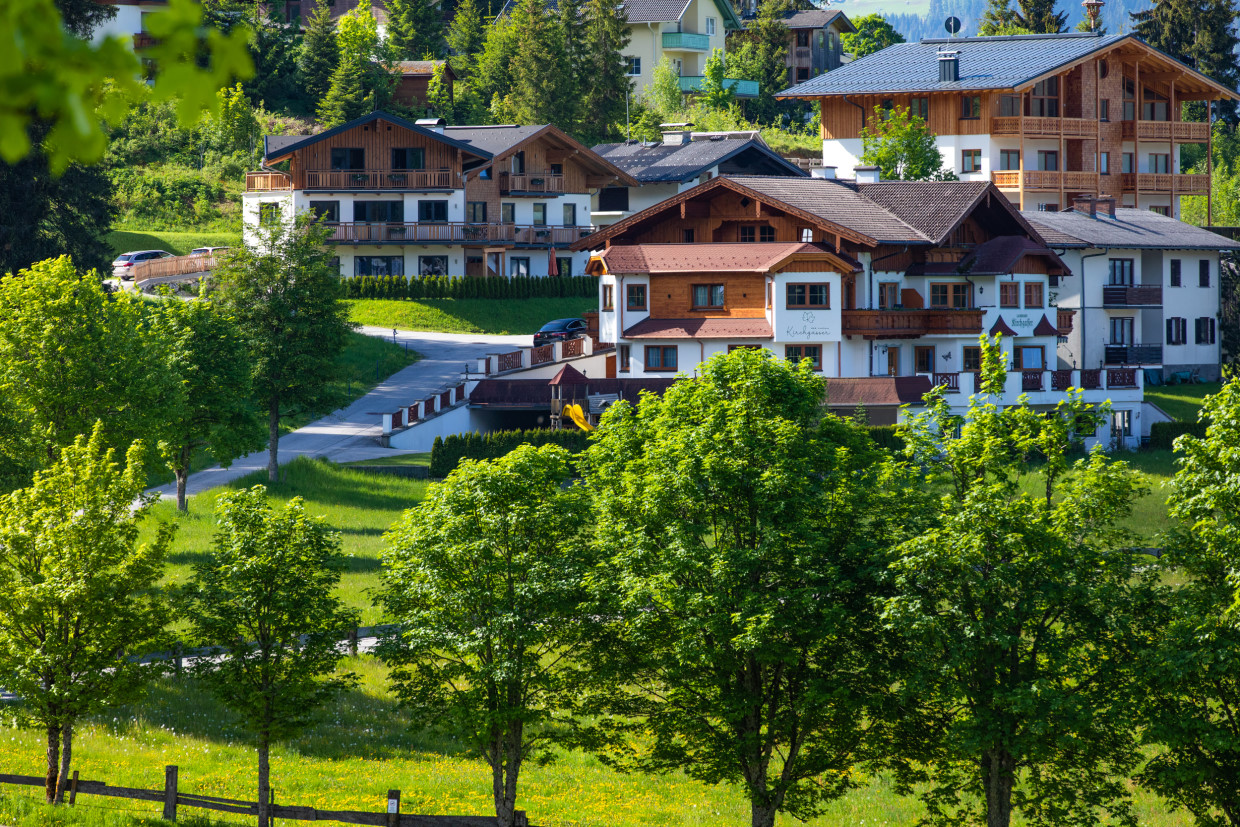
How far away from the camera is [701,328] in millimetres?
61344

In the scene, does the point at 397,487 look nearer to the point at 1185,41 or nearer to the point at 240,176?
the point at 240,176

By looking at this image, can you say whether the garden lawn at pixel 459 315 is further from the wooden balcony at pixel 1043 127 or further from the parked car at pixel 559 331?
the wooden balcony at pixel 1043 127

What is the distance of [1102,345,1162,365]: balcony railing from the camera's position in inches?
2869

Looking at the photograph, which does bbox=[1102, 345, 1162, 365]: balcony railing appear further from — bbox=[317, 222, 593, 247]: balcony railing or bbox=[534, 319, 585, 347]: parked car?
bbox=[317, 222, 593, 247]: balcony railing

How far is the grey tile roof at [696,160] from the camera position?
8488 cm

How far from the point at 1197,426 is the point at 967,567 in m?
43.3

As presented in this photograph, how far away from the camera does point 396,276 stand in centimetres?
8044

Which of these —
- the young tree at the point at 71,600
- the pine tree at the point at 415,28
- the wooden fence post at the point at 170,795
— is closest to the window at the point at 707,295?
the young tree at the point at 71,600

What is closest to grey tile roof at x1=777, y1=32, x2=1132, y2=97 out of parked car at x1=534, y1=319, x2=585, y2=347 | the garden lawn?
the garden lawn

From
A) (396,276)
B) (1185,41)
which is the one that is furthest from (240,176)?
(1185,41)

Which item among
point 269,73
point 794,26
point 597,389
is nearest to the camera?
point 597,389

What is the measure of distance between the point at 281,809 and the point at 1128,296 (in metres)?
60.0

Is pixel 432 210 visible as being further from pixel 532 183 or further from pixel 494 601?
pixel 494 601

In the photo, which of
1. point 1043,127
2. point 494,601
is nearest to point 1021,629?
point 494,601
